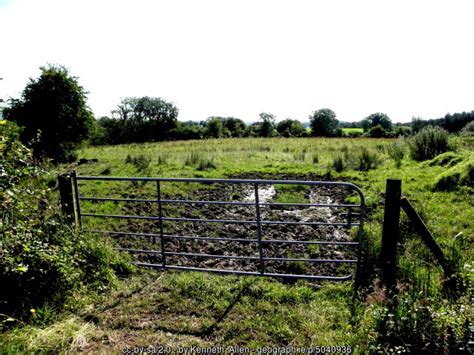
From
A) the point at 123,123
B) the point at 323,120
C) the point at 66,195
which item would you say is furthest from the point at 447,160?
the point at 323,120

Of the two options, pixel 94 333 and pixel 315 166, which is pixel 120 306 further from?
pixel 315 166

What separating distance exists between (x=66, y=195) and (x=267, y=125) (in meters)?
61.0

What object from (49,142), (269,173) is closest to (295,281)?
(269,173)

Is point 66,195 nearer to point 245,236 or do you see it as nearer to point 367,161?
point 245,236

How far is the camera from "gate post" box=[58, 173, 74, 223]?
194 inches

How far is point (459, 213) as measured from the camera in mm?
6992

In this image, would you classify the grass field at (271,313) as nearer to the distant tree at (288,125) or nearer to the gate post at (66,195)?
the gate post at (66,195)

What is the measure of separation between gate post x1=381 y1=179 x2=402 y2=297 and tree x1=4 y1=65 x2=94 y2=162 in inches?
619

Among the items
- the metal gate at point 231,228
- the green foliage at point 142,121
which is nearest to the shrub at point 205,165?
the metal gate at point 231,228

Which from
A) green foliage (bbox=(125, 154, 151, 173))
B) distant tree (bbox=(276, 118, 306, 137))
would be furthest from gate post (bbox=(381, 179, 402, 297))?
distant tree (bbox=(276, 118, 306, 137))

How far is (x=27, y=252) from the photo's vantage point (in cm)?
376

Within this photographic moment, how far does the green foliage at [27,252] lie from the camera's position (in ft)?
11.5

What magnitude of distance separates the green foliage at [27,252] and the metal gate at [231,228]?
709 mm

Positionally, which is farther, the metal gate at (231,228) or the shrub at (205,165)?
the shrub at (205,165)
